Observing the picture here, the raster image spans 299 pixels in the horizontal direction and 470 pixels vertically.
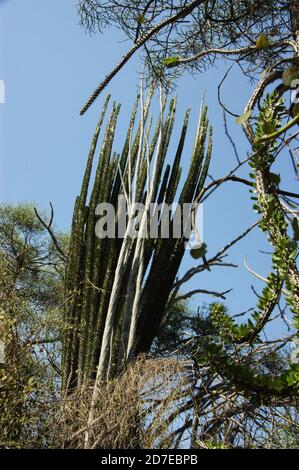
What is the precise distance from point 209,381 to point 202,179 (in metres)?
1.62

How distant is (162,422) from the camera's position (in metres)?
3.01

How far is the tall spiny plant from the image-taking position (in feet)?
12.6

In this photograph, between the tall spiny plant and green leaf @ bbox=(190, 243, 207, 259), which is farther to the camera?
the tall spiny plant

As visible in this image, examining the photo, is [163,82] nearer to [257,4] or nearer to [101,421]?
[257,4]

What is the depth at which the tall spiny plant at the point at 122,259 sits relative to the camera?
3.85 meters

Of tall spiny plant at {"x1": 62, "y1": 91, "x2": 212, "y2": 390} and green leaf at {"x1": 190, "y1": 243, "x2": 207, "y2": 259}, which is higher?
tall spiny plant at {"x1": 62, "y1": 91, "x2": 212, "y2": 390}
